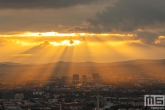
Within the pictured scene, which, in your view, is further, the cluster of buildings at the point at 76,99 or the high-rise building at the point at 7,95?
the high-rise building at the point at 7,95

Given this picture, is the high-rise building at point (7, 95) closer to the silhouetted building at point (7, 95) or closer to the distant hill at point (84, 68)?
the silhouetted building at point (7, 95)

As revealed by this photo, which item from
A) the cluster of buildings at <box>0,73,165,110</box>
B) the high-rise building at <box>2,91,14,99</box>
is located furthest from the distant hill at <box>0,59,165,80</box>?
the high-rise building at <box>2,91,14,99</box>

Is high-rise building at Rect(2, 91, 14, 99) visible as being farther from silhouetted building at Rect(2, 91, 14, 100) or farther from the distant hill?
the distant hill

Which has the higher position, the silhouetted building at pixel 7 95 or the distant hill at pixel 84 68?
the distant hill at pixel 84 68

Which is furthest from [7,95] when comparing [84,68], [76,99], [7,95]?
[84,68]

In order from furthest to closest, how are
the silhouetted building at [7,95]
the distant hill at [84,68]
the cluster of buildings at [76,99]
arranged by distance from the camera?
the distant hill at [84,68] → the silhouetted building at [7,95] → the cluster of buildings at [76,99]

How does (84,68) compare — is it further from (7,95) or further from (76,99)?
(76,99)

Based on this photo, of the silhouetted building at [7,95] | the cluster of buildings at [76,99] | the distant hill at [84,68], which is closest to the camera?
the cluster of buildings at [76,99]

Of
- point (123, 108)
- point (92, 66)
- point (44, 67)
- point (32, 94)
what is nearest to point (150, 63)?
point (92, 66)

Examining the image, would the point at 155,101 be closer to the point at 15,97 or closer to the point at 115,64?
the point at 15,97

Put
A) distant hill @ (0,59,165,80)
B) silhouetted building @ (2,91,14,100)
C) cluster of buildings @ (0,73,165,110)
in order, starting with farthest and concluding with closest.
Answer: distant hill @ (0,59,165,80), silhouetted building @ (2,91,14,100), cluster of buildings @ (0,73,165,110)

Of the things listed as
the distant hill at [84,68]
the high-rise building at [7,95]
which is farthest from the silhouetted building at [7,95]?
the distant hill at [84,68]
